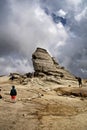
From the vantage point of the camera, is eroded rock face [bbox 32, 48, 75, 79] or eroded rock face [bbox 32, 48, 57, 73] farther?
eroded rock face [bbox 32, 48, 57, 73]

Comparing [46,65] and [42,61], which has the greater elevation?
[42,61]

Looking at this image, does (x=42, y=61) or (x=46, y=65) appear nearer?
(x=46, y=65)

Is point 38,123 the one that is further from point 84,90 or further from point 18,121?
point 84,90

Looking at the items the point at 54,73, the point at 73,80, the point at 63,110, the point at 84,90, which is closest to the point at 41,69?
the point at 54,73

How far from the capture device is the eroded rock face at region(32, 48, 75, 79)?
76.2 m

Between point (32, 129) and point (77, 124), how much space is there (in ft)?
13.9

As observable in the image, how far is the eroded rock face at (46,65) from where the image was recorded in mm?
76244

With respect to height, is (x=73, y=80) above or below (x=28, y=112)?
above

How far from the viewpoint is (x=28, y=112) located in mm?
29984

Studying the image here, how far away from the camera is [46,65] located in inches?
3071

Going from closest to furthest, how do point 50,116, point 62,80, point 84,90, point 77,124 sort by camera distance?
point 77,124 → point 50,116 → point 84,90 → point 62,80

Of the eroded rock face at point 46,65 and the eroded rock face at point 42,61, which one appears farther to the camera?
the eroded rock face at point 42,61

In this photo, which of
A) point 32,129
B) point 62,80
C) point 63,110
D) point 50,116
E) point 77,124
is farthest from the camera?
point 62,80

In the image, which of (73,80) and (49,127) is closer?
(49,127)
